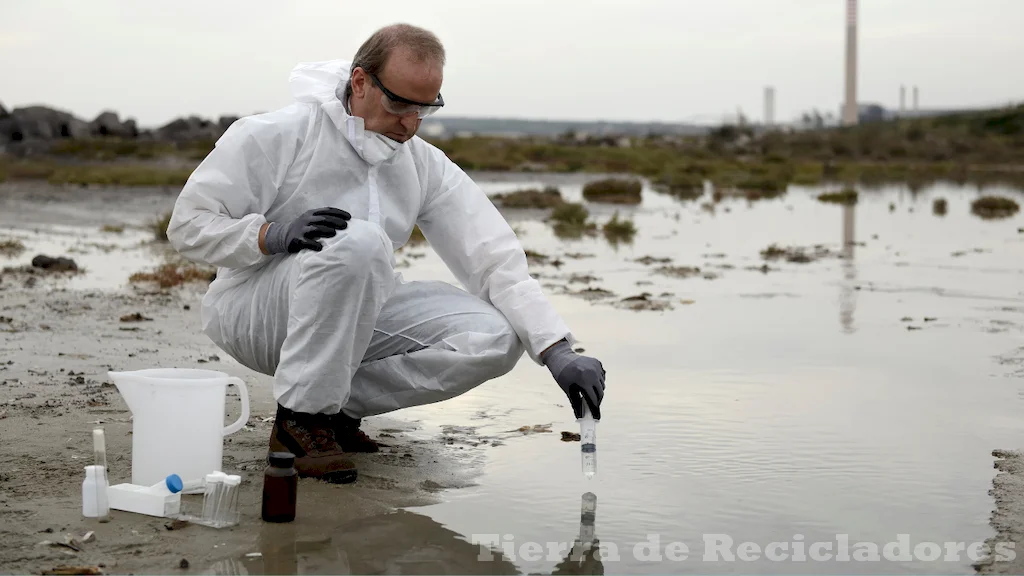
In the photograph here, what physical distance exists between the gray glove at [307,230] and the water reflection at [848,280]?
14.2 feet

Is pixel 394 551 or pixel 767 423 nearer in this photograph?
pixel 394 551

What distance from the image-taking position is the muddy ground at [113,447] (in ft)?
10.8

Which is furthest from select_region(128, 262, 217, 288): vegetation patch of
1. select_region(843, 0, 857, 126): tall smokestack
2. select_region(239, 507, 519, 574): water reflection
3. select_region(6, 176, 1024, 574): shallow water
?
select_region(843, 0, 857, 126): tall smokestack

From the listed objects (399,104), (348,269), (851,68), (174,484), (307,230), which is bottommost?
(174,484)

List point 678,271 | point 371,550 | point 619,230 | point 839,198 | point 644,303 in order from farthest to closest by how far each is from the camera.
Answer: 1. point 839,198
2. point 619,230
3. point 678,271
4. point 644,303
5. point 371,550

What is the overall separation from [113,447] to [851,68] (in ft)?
252

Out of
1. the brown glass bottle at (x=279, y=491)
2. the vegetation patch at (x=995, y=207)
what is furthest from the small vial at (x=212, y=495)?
the vegetation patch at (x=995, y=207)

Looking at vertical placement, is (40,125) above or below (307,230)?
above

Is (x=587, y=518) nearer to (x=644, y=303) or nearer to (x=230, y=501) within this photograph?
(x=230, y=501)

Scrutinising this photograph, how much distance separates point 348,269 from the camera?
12.8ft

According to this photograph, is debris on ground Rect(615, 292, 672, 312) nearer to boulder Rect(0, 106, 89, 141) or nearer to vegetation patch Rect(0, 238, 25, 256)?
vegetation patch Rect(0, 238, 25, 256)

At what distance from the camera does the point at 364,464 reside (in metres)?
4.31

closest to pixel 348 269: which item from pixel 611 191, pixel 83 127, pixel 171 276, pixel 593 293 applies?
pixel 593 293

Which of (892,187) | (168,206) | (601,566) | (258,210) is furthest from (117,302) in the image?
(892,187)
